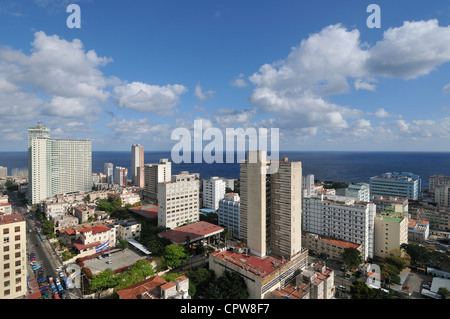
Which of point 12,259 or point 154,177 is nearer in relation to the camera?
point 12,259

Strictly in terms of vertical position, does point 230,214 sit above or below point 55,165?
below

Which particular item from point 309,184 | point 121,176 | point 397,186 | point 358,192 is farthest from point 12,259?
point 397,186

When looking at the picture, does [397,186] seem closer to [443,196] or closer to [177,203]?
[443,196]

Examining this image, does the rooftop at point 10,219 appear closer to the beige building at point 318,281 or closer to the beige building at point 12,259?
the beige building at point 12,259

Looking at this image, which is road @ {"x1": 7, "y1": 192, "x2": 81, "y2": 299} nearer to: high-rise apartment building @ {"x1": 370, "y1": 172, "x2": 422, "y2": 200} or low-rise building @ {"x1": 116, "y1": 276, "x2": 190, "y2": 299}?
low-rise building @ {"x1": 116, "y1": 276, "x2": 190, "y2": 299}

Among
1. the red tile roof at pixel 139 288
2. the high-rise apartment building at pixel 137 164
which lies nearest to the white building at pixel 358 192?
the red tile roof at pixel 139 288

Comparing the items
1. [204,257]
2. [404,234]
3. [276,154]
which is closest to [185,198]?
[204,257]
